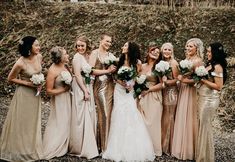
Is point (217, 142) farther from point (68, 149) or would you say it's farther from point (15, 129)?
point (15, 129)

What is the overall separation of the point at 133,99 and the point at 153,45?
3.69 ft

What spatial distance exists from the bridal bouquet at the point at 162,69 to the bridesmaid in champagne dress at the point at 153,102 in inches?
10.2

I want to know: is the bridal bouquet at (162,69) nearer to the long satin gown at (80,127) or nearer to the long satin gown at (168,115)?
the long satin gown at (168,115)

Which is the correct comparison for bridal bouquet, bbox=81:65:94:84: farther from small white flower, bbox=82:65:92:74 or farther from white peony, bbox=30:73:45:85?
white peony, bbox=30:73:45:85

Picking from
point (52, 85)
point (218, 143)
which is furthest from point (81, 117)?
point (218, 143)

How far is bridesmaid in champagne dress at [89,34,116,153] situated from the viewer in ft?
27.8

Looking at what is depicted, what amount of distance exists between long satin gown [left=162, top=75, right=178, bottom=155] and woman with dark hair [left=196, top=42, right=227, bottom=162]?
2.11 feet

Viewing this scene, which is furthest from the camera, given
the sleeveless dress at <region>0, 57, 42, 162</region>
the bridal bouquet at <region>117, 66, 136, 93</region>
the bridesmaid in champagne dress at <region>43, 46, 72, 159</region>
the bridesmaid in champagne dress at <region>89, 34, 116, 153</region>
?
the bridesmaid in champagne dress at <region>89, 34, 116, 153</region>

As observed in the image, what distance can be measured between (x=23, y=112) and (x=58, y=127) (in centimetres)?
72

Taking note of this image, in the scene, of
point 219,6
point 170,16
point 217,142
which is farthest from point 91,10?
point 217,142

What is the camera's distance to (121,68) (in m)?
8.20

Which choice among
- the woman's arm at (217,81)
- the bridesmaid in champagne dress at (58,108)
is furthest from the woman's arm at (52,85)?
the woman's arm at (217,81)

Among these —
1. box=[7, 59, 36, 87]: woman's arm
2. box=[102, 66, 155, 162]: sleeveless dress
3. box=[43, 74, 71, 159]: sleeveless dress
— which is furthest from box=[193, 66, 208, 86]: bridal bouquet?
box=[7, 59, 36, 87]: woman's arm

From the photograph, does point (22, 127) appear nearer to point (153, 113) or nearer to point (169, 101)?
point (153, 113)
